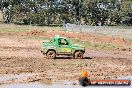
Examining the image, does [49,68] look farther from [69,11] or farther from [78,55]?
[69,11]

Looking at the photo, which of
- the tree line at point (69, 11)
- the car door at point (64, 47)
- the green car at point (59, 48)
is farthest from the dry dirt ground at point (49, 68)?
the tree line at point (69, 11)

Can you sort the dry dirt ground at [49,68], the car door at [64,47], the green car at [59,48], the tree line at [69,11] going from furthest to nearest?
the tree line at [69,11] → the car door at [64,47] → the green car at [59,48] → the dry dirt ground at [49,68]

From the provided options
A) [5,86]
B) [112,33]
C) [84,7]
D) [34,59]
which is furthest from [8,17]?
[5,86]

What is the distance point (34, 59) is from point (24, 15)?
78.5 metres

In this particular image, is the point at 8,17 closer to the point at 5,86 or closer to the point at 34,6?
the point at 34,6

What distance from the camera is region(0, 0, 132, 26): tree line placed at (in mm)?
102500

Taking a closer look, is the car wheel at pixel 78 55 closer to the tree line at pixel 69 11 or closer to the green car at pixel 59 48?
the green car at pixel 59 48

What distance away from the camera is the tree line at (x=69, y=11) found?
102500 millimetres

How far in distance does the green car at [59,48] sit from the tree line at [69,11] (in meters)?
73.4

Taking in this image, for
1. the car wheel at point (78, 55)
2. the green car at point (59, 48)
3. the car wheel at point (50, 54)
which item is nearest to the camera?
the green car at point (59, 48)

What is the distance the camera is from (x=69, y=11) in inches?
4348

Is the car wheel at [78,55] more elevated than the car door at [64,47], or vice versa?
the car door at [64,47]

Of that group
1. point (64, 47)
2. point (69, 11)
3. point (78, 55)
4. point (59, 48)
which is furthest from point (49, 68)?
point (69, 11)

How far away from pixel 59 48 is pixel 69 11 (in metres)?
86.4
